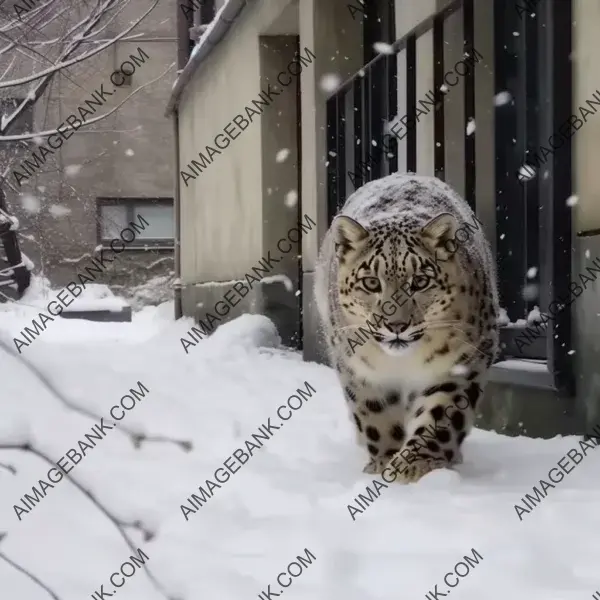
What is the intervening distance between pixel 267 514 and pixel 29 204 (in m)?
14.5

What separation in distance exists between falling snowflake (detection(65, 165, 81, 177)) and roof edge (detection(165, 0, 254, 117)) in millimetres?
4698

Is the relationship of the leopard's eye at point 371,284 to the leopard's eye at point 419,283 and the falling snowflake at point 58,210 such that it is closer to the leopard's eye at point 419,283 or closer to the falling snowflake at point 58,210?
the leopard's eye at point 419,283

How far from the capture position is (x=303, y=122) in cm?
786

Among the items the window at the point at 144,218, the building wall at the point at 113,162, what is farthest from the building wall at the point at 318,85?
the window at the point at 144,218

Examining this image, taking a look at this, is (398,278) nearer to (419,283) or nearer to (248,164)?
(419,283)

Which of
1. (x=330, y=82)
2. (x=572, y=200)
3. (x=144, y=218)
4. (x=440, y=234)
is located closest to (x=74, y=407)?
(x=440, y=234)

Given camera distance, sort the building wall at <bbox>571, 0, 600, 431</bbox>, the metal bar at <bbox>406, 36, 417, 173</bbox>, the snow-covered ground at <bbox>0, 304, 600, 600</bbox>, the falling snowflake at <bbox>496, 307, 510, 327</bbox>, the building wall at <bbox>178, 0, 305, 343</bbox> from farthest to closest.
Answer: the building wall at <bbox>178, 0, 305, 343</bbox>, the metal bar at <bbox>406, 36, 417, 173</bbox>, the falling snowflake at <bbox>496, 307, 510, 327</bbox>, the building wall at <bbox>571, 0, 600, 431</bbox>, the snow-covered ground at <bbox>0, 304, 600, 600</bbox>

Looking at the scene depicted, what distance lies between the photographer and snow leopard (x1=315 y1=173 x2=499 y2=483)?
3.38m

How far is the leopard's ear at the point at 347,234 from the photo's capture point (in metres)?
3.53

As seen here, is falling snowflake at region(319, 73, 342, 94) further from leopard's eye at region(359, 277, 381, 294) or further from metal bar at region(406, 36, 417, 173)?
leopard's eye at region(359, 277, 381, 294)

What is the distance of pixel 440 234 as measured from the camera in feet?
11.4

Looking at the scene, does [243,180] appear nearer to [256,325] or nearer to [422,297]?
[256,325]

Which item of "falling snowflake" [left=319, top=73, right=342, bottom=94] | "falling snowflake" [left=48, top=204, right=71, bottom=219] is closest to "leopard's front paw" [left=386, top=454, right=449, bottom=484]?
"falling snowflake" [left=319, top=73, right=342, bottom=94]

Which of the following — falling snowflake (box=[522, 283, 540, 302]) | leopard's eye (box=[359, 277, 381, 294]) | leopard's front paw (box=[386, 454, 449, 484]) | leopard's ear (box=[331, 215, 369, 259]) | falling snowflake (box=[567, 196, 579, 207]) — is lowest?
leopard's front paw (box=[386, 454, 449, 484])
